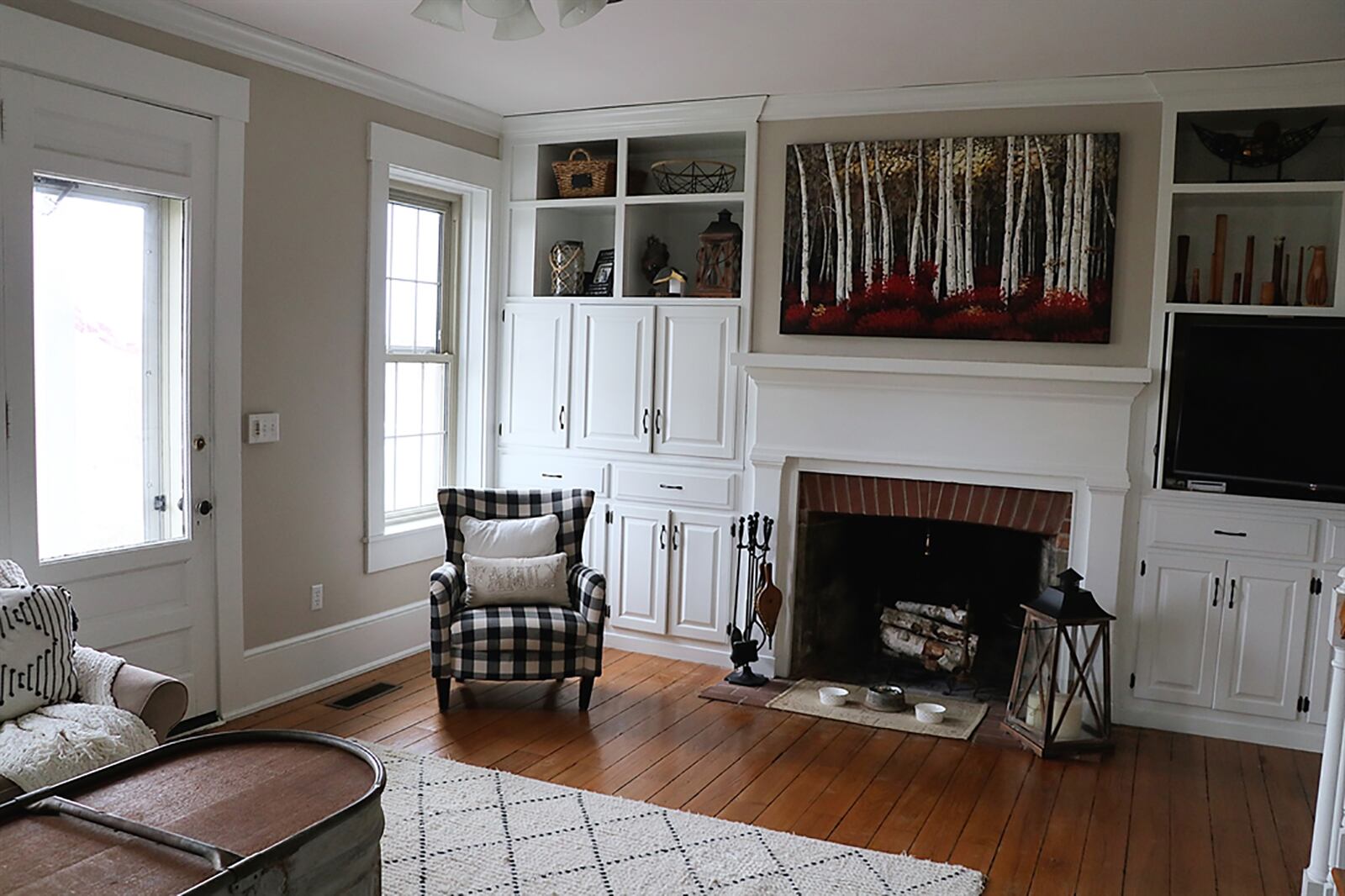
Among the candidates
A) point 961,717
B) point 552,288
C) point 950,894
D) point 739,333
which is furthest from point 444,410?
point 950,894

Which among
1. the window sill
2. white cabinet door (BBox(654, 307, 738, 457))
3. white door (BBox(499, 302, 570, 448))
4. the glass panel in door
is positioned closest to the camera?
the glass panel in door

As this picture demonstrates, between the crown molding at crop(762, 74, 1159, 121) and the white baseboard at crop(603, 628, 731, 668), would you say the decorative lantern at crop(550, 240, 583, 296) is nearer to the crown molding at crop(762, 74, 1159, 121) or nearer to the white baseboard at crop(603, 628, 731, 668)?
the crown molding at crop(762, 74, 1159, 121)

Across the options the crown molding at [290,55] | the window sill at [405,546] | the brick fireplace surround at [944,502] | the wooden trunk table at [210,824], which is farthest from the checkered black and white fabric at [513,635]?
the crown molding at [290,55]

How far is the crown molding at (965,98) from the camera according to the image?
429cm

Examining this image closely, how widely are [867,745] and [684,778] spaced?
31.5 inches

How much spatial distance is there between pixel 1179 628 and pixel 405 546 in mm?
3411

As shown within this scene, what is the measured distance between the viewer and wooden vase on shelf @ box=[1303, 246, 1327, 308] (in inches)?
161

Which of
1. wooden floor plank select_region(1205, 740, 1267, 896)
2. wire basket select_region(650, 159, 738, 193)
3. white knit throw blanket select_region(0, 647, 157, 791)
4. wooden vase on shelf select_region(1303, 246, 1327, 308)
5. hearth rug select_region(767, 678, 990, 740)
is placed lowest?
wooden floor plank select_region(1205, 740, 1267, 896)

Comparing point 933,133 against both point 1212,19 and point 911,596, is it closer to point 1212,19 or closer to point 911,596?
point 1212,19

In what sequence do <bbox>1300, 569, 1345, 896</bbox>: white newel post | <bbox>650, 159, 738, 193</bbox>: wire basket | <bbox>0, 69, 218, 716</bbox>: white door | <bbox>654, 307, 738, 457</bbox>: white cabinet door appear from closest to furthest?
<bbox>1300, 569, 1345, 896</bbox>: white newel post < <bbox>0, 69, 218, 716</bbox>: white door < <bbox>654, 307, 738, 457</bbox>: white cabinet door < <bbox>650, 159, 738, 193</bbox>: wire basket

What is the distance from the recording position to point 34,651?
2.89 meters

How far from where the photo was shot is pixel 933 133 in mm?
4605

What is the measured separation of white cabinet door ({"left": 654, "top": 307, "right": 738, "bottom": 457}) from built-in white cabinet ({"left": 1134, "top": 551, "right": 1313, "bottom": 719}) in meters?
1.96

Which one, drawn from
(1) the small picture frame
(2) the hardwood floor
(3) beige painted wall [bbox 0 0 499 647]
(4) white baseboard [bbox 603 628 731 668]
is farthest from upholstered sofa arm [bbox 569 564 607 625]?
(1) the small picture frame
